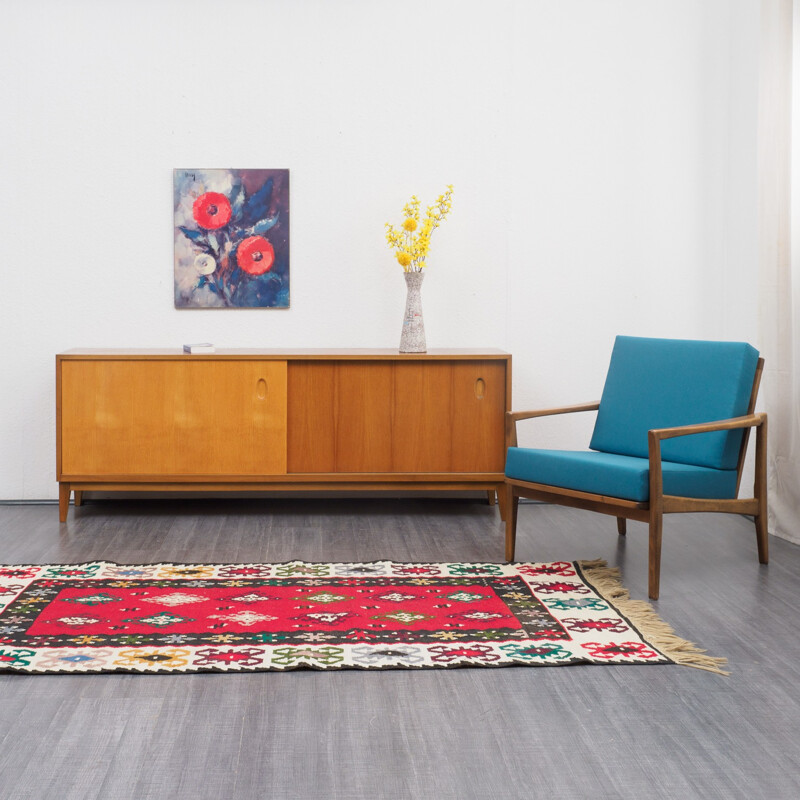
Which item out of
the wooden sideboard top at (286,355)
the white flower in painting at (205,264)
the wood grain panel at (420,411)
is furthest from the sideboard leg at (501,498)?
the white flower in painting at (205,264)

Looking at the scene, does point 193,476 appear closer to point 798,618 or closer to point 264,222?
point 264,222

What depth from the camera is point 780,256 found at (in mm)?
4254

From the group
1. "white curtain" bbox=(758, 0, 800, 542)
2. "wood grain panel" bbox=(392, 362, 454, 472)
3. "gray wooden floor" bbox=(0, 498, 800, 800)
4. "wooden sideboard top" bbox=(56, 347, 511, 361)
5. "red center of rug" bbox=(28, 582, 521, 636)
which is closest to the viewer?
"gray wooden floor" bbox=(0, 498, 800, 800)

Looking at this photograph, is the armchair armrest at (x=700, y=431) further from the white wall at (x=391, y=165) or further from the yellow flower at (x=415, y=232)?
the yellow flower at (x=415, y=232)

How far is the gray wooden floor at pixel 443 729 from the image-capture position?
1960 mm

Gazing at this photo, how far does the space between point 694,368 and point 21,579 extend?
272cm

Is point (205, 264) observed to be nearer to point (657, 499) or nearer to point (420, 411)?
point (420, 411)

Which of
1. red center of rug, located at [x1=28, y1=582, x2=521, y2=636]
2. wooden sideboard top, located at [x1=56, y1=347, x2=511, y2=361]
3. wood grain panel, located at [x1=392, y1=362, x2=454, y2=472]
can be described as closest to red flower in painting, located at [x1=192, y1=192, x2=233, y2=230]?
wooden sideboard top, located at [x1=56, y1=347, x2=511, y2=361]

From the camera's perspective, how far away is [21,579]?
11.3 ft

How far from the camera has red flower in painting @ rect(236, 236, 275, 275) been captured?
16.1 feet

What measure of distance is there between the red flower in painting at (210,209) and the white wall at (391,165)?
164 millimetres

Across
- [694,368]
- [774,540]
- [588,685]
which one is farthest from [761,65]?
[588,685]

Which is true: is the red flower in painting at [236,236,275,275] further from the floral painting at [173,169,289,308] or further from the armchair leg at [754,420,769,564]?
the armchair leg at [754,420,769,564]

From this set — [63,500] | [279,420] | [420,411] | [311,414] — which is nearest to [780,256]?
[420,411]
